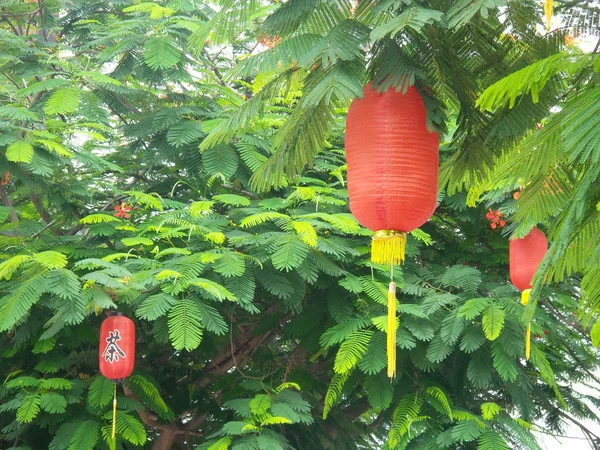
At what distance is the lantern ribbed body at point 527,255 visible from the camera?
14.3ft

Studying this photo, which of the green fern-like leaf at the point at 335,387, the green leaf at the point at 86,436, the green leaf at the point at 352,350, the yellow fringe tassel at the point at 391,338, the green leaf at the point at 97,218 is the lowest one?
the green leaf at the point at 86,436

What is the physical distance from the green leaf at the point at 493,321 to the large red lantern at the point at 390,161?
2.56 m

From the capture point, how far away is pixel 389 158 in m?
2.32

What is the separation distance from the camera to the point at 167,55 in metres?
5.27

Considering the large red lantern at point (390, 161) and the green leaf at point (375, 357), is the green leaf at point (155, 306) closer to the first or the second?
the green leaf at point (375, 357)

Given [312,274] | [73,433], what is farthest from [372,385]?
[73,433]

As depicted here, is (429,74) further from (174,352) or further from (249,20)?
(174,352)

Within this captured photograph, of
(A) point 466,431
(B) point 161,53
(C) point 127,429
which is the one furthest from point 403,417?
(B) point 161,53

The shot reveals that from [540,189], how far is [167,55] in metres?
3.35

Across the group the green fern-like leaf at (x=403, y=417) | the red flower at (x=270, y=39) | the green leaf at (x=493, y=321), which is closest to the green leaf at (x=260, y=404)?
the green fern-like leaf at (x=403, y=417)

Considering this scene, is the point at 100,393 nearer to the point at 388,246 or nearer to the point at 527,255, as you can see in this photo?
the point at 527,255

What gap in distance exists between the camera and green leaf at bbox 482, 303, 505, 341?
4.80 m

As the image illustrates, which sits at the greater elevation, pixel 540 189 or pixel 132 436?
pixel 540 189

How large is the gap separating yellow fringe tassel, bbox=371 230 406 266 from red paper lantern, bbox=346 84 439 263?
3 centimetres
